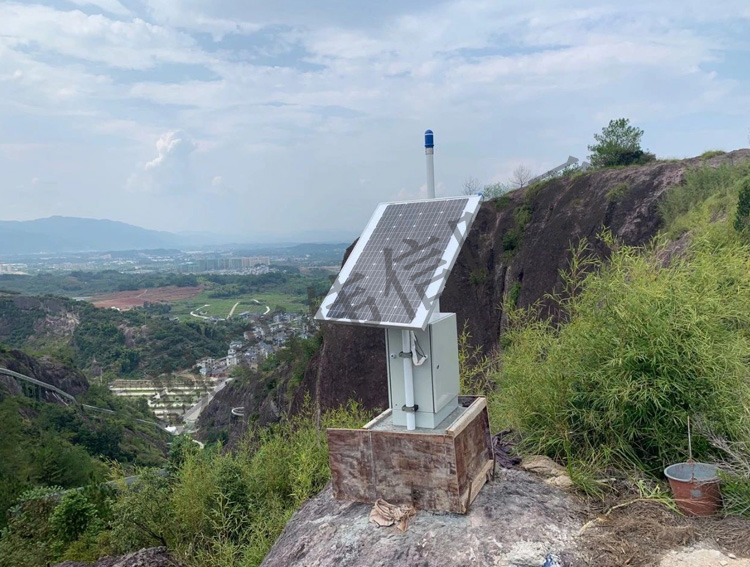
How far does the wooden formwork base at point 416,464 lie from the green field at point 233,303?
257ft

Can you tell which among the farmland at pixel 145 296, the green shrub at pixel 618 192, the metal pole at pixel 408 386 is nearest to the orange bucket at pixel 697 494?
the metal pole at pixel 408 386

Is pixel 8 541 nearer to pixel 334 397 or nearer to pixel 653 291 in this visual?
pixel 653 291

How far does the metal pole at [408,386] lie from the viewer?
3857 mm

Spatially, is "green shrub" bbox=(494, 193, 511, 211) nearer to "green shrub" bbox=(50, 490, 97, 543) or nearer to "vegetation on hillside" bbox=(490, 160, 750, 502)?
"vegetation on hillside" bbox=(490, 160, 750, 502)

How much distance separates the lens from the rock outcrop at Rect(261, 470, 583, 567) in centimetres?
327

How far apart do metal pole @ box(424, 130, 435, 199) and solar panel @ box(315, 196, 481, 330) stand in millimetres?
123

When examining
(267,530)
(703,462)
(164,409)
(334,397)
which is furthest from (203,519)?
(164,409)

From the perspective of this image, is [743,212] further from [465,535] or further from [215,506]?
[215,506]

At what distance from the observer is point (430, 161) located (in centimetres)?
424

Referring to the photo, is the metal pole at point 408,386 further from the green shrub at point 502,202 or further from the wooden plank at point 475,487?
the green shrub at point 502,202

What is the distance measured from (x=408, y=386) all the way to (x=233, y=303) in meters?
100

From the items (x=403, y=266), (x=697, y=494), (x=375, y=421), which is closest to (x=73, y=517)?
(x=375, y=421)

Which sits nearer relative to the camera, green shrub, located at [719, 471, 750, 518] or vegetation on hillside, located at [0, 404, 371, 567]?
green shrub, located at [719, 471, 750, 518]

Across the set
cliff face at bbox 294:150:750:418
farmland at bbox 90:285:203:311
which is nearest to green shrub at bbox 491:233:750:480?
cliff face at bbox 294:150:750:418
